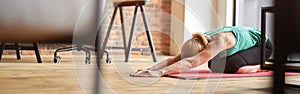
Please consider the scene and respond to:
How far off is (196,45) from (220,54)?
0.58 ft

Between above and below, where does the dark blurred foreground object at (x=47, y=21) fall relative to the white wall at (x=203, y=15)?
below

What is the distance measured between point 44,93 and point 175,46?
12.8ft

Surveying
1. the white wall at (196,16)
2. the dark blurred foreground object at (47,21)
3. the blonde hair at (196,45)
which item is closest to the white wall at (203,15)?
the white wall at (196,16)

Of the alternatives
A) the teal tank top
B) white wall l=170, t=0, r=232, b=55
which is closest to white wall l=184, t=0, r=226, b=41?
white wall l=170, t=0, r=232, b=55

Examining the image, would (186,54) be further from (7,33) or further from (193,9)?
(193,9)

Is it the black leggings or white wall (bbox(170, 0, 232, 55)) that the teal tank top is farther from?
white wall (bbox(170, 0, 232, 55))

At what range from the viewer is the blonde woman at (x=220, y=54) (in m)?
2.30

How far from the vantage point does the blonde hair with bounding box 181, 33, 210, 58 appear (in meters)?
2.34

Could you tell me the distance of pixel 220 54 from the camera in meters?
2.42

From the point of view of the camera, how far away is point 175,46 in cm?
526

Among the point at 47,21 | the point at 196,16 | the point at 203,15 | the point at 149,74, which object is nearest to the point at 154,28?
the point at 196,16

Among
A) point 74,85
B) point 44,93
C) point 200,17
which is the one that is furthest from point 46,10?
→ point 200,17

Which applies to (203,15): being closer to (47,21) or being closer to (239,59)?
(239,59)

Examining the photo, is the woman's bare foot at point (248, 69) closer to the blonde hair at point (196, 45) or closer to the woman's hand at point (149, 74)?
the blonde hair at point (196, 45)
